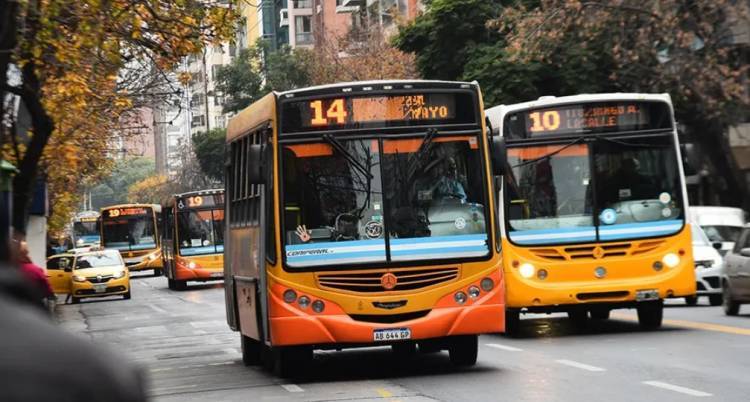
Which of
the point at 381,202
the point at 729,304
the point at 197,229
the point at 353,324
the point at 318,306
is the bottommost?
the point at 729,304

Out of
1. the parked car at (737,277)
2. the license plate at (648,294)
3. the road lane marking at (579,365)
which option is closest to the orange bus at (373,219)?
the road lane marking at (579,365)

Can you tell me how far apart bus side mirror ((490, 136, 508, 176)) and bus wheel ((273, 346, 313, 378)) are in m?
2.51

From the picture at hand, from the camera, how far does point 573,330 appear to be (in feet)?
65.1

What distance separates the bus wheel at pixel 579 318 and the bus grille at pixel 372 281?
23.2 feet

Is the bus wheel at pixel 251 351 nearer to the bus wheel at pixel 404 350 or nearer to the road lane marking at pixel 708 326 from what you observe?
the bus wheel at pixel 404 350

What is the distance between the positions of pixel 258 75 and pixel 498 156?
77.0 m

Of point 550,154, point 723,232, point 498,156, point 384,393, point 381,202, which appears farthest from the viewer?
point 723,232

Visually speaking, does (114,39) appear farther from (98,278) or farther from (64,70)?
(98,278)

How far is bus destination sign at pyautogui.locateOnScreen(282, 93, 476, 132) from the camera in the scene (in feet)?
46.3

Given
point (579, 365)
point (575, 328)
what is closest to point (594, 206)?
point (575, 328)

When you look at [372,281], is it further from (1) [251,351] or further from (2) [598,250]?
(2) [598,250]

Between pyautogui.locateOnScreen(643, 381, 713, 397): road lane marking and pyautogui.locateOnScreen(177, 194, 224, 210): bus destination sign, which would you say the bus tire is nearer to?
pyautogui.locateOnScreen(643, 381, 713, 397): road lane marking

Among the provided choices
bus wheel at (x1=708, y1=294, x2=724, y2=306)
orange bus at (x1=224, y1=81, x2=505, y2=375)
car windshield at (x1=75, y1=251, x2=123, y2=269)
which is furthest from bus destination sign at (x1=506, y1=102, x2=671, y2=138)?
car windshield at (x1=75, y1=251, x2=123, y2=269)

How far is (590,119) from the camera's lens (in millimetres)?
18375
